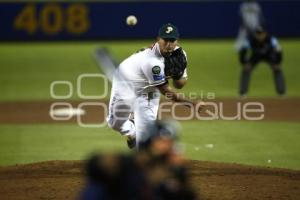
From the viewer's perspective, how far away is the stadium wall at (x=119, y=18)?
31.4 metres

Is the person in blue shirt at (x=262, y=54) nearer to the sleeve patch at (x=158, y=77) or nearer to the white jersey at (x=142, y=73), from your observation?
the white jersey at (x=142, y=73)

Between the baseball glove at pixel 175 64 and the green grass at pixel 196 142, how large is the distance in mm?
2427

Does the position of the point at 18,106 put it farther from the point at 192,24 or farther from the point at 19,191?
the point at 192,24

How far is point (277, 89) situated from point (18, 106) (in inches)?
263

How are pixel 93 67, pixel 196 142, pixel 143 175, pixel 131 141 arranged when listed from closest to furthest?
pixel 143 175
pixel 131 141
pixel 196 142
pixel 93 67

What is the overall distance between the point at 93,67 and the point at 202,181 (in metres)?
14.5

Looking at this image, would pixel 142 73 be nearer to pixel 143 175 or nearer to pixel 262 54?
pixel 143 175

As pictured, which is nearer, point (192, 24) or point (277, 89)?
point (277, 89)

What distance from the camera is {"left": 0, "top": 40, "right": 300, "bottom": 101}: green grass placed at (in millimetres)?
20562

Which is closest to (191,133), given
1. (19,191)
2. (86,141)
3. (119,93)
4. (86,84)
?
(86,141)

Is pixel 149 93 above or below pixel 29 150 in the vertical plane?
above

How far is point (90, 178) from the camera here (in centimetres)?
577

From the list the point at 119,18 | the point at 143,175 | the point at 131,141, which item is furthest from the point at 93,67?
the point at 143,175

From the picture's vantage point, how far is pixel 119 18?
31.6 metres
